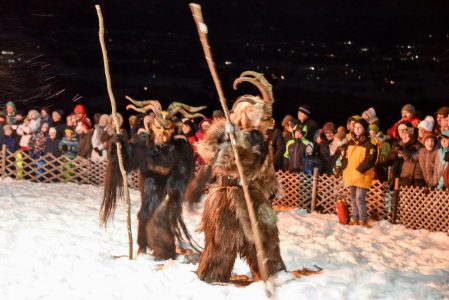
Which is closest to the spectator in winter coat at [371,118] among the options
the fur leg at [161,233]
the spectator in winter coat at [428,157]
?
the spectator in winter coat at [428,157]

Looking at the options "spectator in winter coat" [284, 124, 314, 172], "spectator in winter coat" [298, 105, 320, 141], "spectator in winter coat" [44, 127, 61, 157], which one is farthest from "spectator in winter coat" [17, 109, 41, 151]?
"spectator in winter coat" [298, 105, 320, 141]

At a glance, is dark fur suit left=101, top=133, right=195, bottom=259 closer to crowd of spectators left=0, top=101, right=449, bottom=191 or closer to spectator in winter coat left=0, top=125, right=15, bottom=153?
crowd of spectators left=0, top=101, right=449, bottom=191

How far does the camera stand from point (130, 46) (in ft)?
107

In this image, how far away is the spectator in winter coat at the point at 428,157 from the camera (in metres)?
11.0

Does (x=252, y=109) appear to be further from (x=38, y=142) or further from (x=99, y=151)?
(x=38, y=142)

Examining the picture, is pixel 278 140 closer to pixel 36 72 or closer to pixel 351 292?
pixel 351 292

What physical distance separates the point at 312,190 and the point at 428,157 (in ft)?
7.88

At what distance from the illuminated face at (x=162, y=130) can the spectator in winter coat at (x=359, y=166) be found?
414cm

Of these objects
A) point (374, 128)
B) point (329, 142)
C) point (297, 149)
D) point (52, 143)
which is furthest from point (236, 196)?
point (52, 143)

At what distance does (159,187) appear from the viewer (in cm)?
804

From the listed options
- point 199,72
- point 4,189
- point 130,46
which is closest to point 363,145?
point 4,189

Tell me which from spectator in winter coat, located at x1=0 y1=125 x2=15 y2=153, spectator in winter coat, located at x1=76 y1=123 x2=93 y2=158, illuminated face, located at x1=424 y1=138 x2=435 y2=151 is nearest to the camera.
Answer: illuminated face, located at x1=424 y1=138 x2=435 y2=151

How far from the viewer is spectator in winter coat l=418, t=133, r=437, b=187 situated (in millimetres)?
11016

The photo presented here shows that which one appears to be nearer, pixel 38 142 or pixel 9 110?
pixel 38 142
